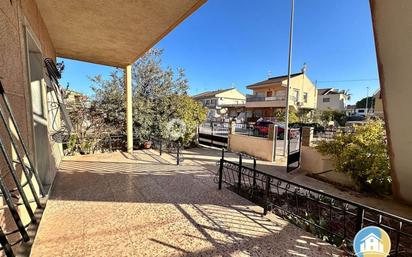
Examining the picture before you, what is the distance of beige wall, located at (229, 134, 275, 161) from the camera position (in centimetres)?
795

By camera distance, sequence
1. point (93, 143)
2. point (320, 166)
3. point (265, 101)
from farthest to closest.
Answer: point (265, 101), point (93, 143), point (320, 166)

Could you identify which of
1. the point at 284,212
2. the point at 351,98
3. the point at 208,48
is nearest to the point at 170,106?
the point at 284,212

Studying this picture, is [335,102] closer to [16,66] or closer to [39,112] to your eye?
[39,112]

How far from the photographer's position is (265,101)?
2252 cm

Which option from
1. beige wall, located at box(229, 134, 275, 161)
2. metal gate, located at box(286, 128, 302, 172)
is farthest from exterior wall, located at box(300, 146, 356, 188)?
beige wall, located at box(229, 134, 275, 161)

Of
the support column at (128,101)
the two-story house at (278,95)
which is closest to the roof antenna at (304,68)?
the two-story house at (278,95)

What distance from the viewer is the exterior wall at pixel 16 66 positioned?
170 centimetres

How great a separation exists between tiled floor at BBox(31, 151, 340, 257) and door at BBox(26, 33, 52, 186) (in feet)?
1.68

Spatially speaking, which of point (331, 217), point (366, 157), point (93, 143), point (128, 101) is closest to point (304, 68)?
point (366, 157)

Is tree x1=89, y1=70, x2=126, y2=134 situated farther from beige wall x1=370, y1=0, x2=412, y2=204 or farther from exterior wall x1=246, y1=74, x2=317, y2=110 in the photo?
exterior wall x1=246, y1=74, x2=317, y2=110

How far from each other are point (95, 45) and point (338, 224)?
6.41 meters

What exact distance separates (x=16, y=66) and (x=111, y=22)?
209 cm

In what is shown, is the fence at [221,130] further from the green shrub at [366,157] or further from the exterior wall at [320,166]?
the green shrub at [366,157]

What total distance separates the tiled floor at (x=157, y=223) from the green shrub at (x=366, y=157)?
3.83 metres
